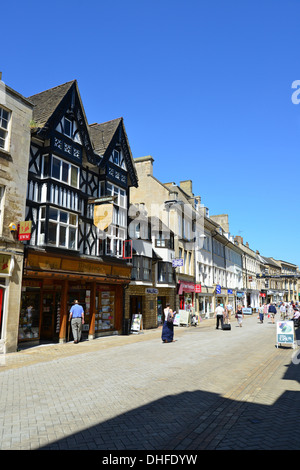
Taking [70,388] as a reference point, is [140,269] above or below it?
above

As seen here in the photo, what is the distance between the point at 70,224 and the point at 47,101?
671 cm

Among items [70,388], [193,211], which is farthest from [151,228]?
[70,388]

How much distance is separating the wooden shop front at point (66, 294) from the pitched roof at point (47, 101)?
672cm

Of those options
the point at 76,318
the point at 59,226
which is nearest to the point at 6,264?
the point at 59,226

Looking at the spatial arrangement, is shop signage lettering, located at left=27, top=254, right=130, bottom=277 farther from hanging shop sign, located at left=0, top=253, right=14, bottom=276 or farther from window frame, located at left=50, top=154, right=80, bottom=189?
window frame, located at left=50, top=154, right=80, bottom=189

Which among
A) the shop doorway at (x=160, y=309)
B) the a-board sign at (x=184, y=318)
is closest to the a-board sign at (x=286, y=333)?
the a-board sign at (x=184, y=318)

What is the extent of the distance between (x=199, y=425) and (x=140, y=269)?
18.5 metres

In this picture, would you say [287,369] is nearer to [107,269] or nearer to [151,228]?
[107,269]

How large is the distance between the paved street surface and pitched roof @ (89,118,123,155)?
13.0 meters

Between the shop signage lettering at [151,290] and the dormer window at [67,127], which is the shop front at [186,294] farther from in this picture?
the dormer window at [67,127]

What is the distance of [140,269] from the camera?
2436cm

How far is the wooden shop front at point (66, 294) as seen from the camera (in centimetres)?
1606

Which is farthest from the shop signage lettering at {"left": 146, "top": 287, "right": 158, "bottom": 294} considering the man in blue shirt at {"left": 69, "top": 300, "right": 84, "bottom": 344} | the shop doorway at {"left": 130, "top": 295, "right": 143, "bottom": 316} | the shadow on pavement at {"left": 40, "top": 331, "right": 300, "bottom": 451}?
the shadow on pavement at {"left": 40, "top": 331, "right": 300, "bottom": 451}

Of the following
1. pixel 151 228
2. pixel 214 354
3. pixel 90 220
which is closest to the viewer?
pixel 214 354
